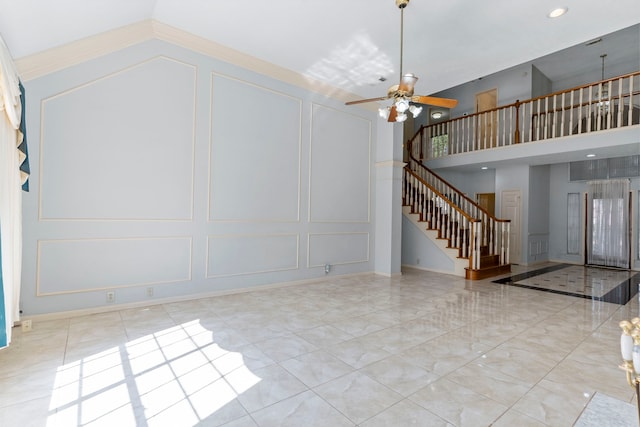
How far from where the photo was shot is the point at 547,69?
8.94 meters

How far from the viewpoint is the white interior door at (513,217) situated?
8461mm

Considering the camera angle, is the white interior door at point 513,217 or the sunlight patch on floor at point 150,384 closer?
the sunlight patch on floor at point 150,384

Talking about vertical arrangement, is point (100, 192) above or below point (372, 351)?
above

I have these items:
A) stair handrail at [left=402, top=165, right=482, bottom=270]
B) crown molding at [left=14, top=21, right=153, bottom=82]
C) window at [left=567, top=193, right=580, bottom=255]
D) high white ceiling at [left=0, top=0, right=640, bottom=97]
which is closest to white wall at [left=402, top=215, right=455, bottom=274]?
stair handrail at [left=402, top=165, right=482, bottom=270]

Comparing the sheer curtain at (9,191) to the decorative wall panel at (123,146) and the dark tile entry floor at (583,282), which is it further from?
the dark tile entry floor at (583,282)

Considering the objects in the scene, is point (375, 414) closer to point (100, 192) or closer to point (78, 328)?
point (78, 328)

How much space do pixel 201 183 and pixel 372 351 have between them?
10.6 ft

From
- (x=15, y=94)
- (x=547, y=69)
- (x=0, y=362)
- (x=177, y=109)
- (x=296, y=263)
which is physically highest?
(x=547, y=69)

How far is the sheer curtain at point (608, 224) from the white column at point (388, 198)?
20.1 ft

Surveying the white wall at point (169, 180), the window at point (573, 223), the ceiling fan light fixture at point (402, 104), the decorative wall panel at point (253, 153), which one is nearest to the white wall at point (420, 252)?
the white wall at point (169, 180)

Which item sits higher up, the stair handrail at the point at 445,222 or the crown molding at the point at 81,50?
the crown molding at the point at 81,50

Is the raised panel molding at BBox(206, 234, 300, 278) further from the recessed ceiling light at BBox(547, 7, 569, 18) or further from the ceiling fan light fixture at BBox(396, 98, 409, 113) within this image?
the recessed ceiling light at BBox(547, 7, 569, 18)

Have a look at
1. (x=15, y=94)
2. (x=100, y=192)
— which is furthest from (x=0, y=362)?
(x=15, y=94)

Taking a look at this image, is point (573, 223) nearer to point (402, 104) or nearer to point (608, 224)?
point (608, 224)
